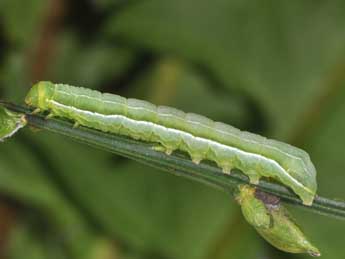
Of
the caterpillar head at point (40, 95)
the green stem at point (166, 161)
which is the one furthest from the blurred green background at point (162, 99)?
the green stem at point (166, 161)

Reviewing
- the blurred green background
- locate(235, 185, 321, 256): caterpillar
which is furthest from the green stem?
the blurred green background

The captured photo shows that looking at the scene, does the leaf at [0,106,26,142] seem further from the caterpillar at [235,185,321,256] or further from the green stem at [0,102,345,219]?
the caterpillar at [235,185,321,256]

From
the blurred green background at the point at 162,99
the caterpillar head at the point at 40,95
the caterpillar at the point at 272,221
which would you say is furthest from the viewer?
the blurred green background at the point at 162,99

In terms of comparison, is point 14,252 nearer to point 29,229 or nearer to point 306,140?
point 29,229

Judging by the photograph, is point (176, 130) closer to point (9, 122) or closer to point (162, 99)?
point (9, 122)

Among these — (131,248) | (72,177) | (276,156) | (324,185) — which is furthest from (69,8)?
(276,156)

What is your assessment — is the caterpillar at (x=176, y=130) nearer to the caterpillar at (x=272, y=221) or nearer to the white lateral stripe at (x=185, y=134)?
the white lateral stripe at (x=185, y=134)
